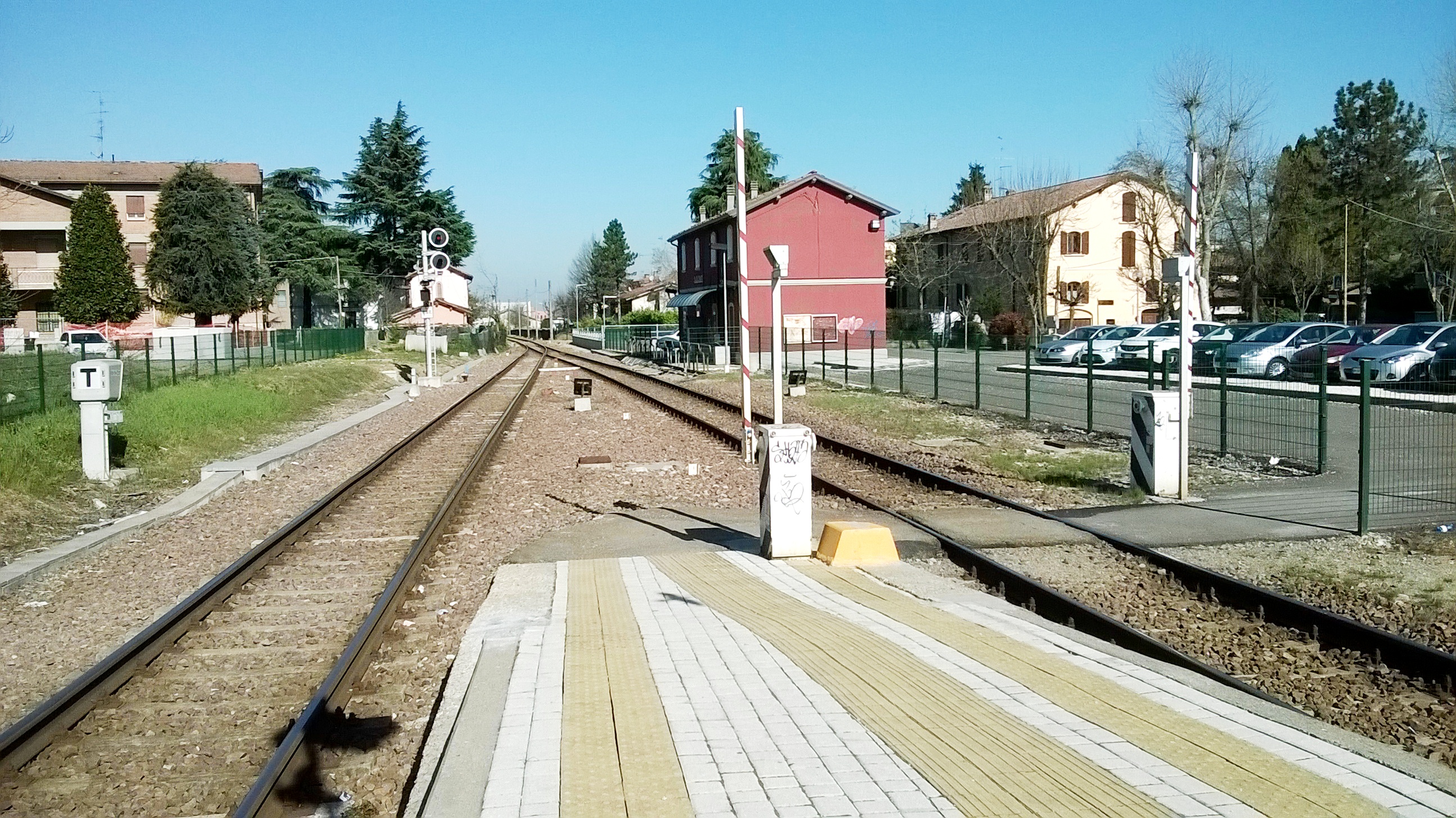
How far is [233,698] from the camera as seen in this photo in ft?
22.1

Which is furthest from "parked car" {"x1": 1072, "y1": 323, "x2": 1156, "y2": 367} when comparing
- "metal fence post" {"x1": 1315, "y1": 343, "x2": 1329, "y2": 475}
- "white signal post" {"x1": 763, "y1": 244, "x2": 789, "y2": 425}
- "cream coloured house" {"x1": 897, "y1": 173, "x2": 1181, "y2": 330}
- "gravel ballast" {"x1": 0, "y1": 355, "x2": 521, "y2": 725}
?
"white signal post" {"x1": 763, "y1": 244, "x2": 789, "y2": 425}

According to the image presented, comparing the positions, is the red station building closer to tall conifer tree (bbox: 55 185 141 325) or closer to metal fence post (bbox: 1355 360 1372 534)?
tall conifer tree (bbox: 55 185 141 325)

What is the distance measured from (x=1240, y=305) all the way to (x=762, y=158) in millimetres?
40884

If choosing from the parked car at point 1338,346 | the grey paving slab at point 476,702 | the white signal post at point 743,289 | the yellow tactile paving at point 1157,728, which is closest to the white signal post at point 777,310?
the white signal post at point 743,289

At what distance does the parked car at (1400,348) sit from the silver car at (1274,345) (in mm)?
1800

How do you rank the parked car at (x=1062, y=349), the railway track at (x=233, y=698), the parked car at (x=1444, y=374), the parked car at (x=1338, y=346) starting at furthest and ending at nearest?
the parked car at (x=1062, y=349) → the parked car at (x=1338, y=346) → the parked car at (x=1444, y=374) → the railway track at (x=233, y=698)

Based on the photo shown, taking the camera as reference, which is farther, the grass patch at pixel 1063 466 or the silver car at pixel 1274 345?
the silver car at pixel 1274 345

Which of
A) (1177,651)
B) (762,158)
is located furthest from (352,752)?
(762,158)

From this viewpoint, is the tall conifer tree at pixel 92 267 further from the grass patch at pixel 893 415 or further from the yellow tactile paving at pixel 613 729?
the yellow tactile paving at pixel 613 729

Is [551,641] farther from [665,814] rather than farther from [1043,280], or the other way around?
[1043,280]

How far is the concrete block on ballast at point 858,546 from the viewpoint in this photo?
9602mm

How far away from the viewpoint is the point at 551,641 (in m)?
7.21

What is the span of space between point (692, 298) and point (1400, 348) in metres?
37.6

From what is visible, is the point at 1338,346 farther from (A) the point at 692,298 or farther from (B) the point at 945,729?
(A) the point at 692,298
